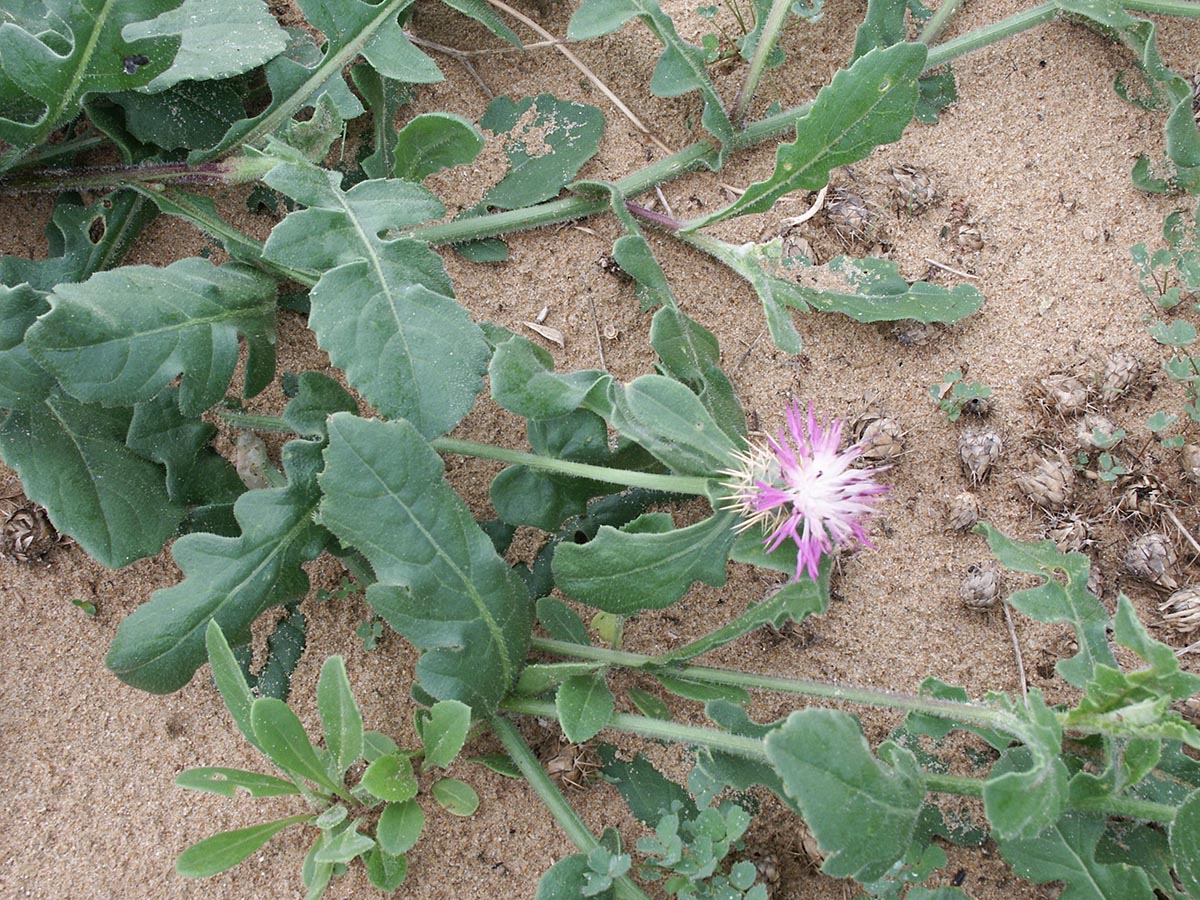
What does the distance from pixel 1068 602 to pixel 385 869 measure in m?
1.41

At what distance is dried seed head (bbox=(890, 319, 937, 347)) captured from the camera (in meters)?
2.45

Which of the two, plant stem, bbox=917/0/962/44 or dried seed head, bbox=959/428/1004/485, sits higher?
plant stem, bbox=917/0/962/44

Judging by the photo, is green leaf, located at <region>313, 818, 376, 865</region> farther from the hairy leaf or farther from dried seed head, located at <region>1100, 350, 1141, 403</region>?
dried seed head, located at <region>1100, 350, 1141, 403</region>

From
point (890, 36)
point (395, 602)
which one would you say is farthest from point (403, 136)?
point (890, 36)

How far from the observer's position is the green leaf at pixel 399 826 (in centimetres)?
192

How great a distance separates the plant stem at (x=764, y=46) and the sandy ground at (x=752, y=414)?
0.18m

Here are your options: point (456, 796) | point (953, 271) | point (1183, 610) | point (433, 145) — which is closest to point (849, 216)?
point (953, 271)

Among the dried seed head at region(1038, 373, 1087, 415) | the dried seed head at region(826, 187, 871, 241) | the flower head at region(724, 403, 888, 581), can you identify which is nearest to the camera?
the flower head at region(724, 403, 888, 581)

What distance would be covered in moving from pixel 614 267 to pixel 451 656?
104 cm

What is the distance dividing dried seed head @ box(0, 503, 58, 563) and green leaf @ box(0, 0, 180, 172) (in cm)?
79

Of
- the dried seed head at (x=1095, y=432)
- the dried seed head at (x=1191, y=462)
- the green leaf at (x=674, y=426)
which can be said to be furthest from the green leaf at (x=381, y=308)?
the dried seed head at (x=1191, y=462)

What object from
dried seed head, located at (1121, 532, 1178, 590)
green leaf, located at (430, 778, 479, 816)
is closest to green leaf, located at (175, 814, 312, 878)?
green leaf, located at (430, 778, 479, 816)

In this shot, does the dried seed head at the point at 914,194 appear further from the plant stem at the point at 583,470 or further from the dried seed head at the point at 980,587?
the plant stem at the point at 583,470

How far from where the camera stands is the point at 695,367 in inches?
85.0
